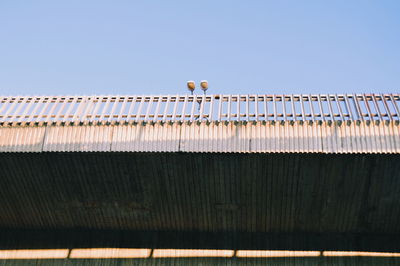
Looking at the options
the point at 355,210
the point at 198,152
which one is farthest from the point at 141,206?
the point at 355,210

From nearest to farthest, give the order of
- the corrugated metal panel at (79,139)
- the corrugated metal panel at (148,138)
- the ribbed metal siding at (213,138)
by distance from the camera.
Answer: the ribbed metal siding at (213,138) → the corrugated metal panel at (148,138) → the corrugated metal panel at (79,139)

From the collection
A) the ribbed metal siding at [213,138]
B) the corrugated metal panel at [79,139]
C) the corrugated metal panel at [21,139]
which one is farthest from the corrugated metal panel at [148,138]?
the corrugated metal panel at [21,139]

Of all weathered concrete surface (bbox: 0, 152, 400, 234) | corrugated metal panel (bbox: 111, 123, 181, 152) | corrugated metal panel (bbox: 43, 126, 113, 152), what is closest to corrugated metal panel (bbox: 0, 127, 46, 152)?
corrugated metal panel (bbox: 43, 126, 113, 152)

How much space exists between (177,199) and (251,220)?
7.40 feet

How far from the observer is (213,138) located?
1033 centimetres

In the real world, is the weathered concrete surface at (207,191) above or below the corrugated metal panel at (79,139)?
below

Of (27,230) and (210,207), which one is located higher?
(210,207)

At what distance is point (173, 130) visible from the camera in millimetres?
10539

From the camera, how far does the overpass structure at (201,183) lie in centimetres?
1028

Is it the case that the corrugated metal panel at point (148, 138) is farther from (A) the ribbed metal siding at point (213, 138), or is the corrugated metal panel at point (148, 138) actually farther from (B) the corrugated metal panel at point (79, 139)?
(B) the corrugated metal panel at point (79, 139)

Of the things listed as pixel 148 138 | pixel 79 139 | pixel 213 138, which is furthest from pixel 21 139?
pixel 213 138

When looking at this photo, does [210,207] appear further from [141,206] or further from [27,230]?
[27,230]

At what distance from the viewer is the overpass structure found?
1028 centimetres

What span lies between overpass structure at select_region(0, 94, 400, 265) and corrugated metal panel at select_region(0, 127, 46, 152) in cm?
3
